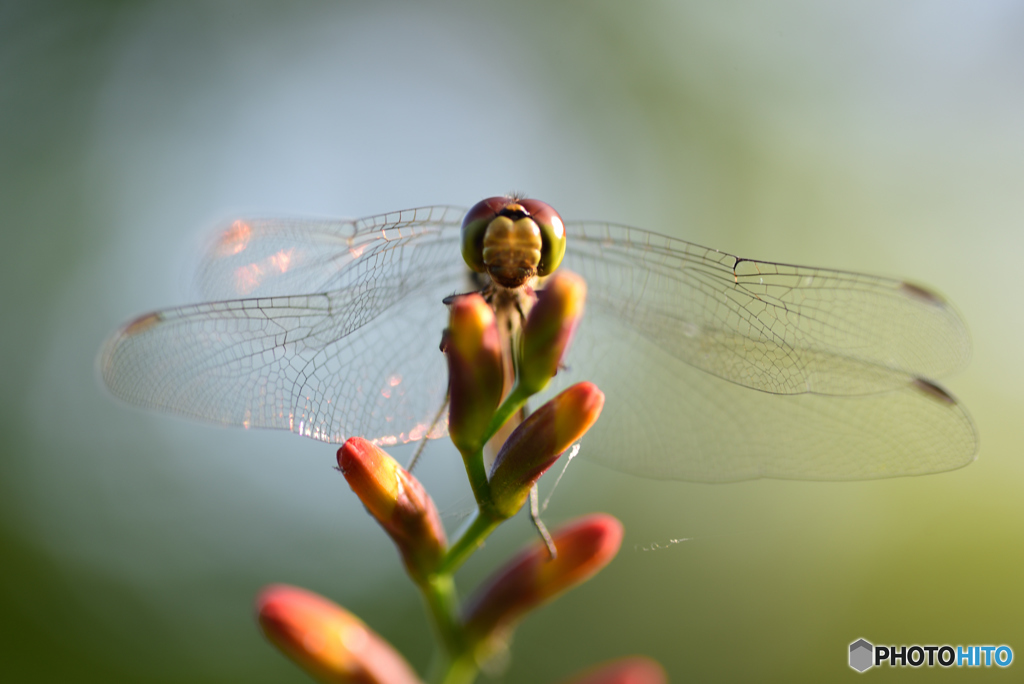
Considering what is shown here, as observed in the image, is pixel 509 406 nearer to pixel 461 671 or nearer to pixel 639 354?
pixel 461 671

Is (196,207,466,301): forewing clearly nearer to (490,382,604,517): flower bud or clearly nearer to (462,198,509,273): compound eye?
(462,198,509,273): compound eye

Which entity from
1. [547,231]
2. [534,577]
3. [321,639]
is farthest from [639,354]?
[321,639]

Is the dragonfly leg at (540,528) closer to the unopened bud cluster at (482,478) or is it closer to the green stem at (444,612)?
the unopened bud cluster at (482,478)

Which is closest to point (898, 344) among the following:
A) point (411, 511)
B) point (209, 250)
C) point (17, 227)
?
point (411, 511)

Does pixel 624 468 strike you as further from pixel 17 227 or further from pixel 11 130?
pixel 11 130

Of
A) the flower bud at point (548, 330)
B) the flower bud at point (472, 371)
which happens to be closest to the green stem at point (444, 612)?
the flower bud at point (472, 371)

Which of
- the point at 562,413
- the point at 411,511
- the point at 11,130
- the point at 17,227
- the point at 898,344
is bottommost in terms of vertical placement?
the point at 411,511

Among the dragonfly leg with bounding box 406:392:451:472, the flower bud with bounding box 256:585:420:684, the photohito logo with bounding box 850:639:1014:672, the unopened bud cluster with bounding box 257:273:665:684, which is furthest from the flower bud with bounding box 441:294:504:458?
the photohito logo with bounding box 850:639:1014:672
